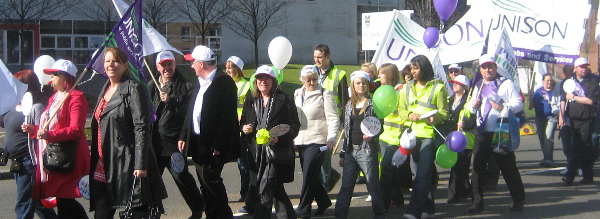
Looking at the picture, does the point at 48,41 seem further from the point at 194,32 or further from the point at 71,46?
the point at 194,32

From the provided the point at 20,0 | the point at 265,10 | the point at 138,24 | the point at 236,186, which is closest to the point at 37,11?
Result: the point at 20,0

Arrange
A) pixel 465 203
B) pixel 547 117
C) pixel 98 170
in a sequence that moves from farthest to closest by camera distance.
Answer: pixel 547 117, pixel 465 203, pixel 98 170

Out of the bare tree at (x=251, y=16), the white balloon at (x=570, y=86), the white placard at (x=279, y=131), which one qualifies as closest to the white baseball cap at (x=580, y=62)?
the white balloon at (x=570, y=86)

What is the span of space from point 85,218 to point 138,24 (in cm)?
212

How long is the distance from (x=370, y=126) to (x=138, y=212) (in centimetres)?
252

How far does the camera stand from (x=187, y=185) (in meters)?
7.47

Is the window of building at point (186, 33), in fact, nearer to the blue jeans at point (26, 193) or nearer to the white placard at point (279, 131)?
the white placard at point (279, 131)

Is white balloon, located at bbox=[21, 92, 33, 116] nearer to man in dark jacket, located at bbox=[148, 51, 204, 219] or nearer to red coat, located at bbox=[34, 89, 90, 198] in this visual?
red coat, located at bbox=[34, 89, 90, 198]

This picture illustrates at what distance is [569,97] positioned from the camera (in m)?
10.2

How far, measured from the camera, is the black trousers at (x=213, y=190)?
6871 millimetres

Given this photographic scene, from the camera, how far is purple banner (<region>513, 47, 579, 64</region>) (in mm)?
10353

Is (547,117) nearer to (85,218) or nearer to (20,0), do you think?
(85,218)

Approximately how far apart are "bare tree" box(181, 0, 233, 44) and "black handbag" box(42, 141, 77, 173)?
33365 millimetres

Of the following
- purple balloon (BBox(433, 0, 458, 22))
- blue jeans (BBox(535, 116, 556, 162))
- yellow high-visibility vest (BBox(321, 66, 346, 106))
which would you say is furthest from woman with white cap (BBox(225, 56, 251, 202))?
blue jeans (BBox(535, 116, 556, 162))
